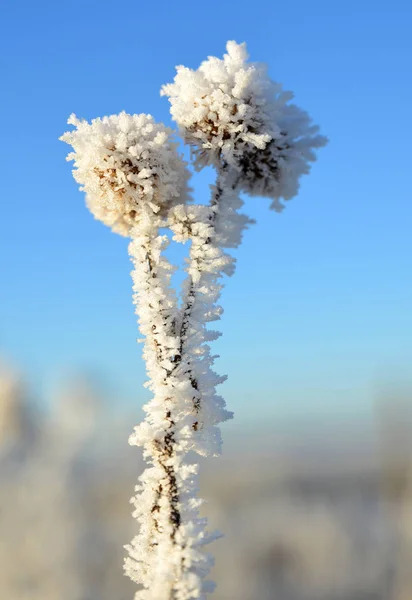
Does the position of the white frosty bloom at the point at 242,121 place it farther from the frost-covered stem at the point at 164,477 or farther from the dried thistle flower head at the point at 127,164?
the frost-covered stem at the point at 164,477

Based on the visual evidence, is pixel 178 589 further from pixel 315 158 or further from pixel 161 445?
pixel 315 158

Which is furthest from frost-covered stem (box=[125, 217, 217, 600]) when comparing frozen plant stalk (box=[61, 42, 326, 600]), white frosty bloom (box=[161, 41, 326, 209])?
white frosty bloom (box=[161, 41, 326, 209])

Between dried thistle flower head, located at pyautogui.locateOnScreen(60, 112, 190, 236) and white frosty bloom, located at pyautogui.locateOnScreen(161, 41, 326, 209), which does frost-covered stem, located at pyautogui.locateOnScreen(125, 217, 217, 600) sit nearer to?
dried thistle flower head, located at pyautogui.locateOnScreen(60, 112, 190, 236)

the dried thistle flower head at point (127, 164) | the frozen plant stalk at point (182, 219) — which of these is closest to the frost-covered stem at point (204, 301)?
the frozen plant stalk at point (182, 219)

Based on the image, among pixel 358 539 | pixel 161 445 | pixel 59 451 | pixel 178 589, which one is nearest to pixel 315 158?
pixel 161 445

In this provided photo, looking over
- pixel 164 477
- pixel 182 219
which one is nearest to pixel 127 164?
pixel 182 219

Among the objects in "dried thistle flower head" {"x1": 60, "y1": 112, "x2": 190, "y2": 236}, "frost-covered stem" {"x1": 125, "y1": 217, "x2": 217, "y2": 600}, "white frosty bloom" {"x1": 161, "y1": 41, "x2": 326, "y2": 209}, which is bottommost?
"frost-covered stem" {"x1": 125, "y1": 217, "x2": 217, "y2": 600}

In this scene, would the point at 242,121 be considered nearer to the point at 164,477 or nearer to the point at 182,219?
the point at 182,219
